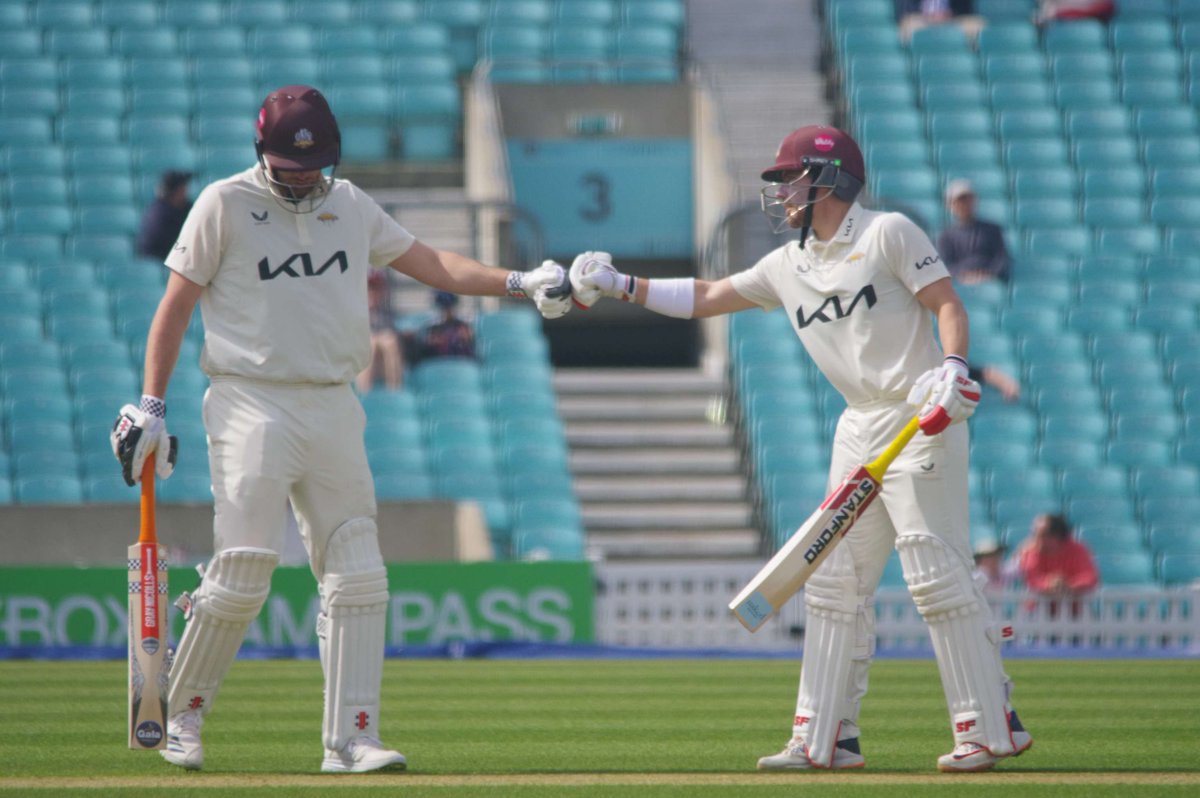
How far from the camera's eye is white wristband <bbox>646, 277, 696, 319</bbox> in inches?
255

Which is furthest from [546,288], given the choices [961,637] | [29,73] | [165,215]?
[29,73]

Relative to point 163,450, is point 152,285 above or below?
above

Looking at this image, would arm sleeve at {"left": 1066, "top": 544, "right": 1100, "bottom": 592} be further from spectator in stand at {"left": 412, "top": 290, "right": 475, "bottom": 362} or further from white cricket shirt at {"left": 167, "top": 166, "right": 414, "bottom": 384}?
white cricket shirt at {"left": 167, "top": 166, "right": 414, "bottom": 384}

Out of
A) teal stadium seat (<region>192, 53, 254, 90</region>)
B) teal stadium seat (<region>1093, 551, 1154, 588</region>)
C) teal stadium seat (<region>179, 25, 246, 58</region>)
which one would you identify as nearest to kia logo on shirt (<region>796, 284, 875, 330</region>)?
teal stadium seat (<region>1093, 551, 1154, 588</region>)

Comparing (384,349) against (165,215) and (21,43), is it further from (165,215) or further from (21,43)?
(21,43)

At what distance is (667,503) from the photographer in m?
15.2

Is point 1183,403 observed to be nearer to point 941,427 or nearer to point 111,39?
point 941,427

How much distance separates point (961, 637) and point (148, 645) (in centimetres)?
264

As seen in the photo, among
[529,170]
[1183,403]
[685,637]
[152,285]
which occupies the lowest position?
[685,637]

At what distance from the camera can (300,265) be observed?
581 cm

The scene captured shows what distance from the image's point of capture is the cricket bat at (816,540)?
5.79 metres

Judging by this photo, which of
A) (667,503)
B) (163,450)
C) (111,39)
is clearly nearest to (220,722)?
(163,450)

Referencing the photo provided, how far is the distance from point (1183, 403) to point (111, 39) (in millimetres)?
11561

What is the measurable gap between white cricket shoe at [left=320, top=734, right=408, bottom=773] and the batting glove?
1.04m
